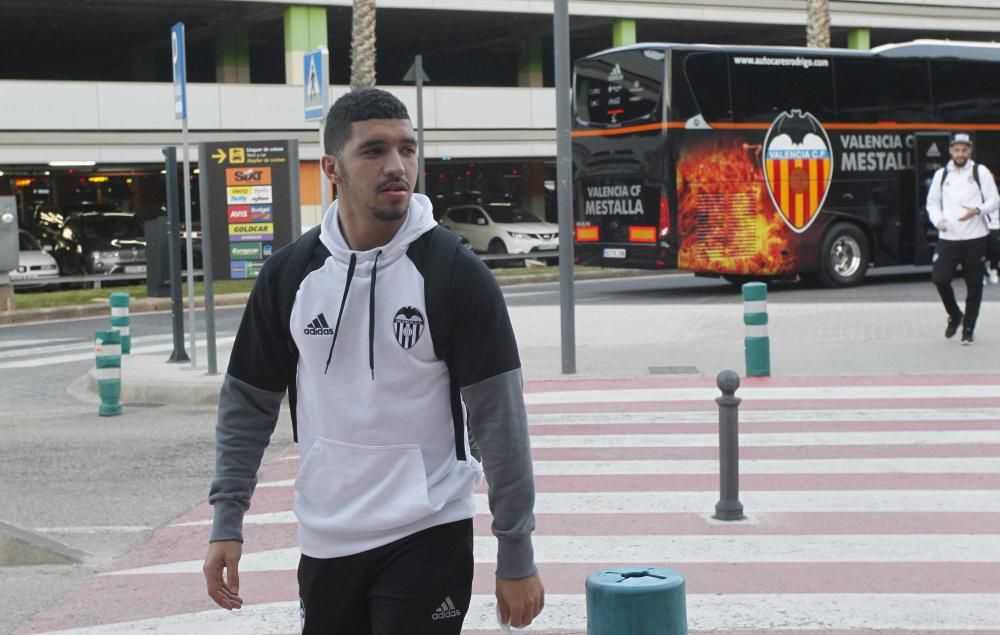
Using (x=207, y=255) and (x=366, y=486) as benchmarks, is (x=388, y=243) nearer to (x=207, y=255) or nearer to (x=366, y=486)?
(x=366, y=486)

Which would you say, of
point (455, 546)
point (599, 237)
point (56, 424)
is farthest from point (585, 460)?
point (599, 237)

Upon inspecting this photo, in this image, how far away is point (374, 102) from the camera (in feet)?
11.2

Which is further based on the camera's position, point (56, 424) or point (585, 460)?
point (56, 424)

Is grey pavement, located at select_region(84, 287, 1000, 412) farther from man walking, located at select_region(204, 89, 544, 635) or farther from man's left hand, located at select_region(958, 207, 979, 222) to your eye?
man walking, located at select_region(204, 89, 544, 635)

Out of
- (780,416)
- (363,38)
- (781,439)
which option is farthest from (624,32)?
(781,439)

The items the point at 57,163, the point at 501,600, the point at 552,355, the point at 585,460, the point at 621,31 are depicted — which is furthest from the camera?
the point at 621,31

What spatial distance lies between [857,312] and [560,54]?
6.65 m

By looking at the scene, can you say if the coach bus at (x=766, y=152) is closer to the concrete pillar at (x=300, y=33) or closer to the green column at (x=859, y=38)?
the concrete pillar at (x=300, y=33)

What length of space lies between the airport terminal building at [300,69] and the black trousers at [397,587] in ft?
93.7

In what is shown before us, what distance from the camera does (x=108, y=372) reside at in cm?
1227

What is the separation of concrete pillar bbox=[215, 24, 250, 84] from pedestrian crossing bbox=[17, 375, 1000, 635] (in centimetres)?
2812

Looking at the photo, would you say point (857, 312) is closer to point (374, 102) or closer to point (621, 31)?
point (374, 102)

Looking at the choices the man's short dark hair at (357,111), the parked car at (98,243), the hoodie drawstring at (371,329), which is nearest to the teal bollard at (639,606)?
the hoodie drawstring at (371,329)

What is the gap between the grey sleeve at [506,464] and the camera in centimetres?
336
